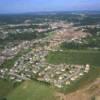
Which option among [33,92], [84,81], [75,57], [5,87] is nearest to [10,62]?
[75,57]

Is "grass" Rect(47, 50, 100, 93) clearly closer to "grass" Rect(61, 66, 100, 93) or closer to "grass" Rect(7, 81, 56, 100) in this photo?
"grass" Rect(61, 66, 100, 93)

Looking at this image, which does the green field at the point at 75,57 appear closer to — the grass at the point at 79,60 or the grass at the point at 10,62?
the grass at the point at 79,60

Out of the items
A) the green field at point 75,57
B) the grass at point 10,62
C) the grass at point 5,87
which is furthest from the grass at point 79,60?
the grass at point 5,87

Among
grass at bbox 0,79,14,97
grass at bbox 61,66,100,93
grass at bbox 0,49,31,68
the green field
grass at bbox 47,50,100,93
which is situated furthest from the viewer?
grass at bbox 0,49,31,68

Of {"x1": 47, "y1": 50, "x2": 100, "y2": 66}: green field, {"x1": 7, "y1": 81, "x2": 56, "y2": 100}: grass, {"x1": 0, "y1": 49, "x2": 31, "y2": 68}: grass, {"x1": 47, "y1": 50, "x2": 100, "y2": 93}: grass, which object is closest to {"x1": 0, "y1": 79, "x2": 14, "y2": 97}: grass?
{"x1": 7, "y1": 81, "x2": 56, "y2": 100}: grass

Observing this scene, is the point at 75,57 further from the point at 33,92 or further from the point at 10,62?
the point at 33,92
